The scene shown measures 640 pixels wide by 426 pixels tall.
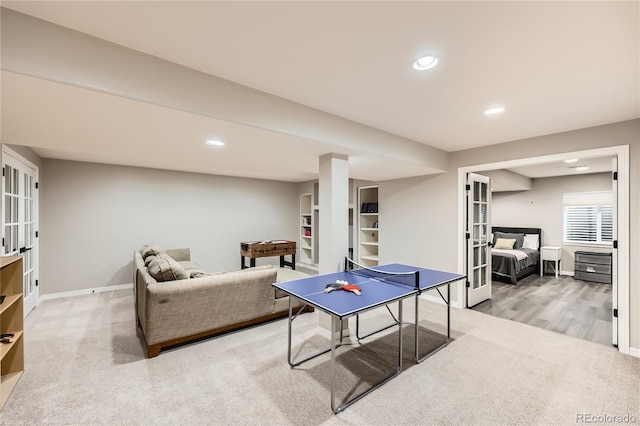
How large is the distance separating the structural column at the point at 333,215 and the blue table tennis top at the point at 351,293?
0.20m

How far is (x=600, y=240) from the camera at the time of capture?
6.07 m

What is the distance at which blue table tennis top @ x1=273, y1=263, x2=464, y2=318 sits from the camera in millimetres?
1963

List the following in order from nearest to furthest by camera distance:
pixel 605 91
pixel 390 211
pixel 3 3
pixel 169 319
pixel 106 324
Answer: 1. pixel 3 3
2. pixel 605 91
3. pixel 169 319
4. pixel 106 324
5. pixel 390 211

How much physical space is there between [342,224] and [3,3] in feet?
9.09

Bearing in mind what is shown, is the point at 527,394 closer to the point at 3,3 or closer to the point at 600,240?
the point at 3,3

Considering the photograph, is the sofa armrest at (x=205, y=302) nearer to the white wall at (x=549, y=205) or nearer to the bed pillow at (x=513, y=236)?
the bed pillow at (x=513, y=236)

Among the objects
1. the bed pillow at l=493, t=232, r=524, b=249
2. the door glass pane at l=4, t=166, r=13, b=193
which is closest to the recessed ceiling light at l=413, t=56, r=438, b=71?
the door glass pane at l=4, t=166, r=13, b=193

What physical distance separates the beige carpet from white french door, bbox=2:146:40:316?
3.24 ft

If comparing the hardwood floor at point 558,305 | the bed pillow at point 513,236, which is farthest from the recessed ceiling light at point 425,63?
the bed pillow at point 513,236

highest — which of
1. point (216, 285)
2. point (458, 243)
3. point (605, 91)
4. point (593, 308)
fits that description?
point (605, 91)

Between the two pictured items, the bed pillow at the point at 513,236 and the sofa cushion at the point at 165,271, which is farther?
the bed pillow at the point at 513,236

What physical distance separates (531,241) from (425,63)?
697 centimetres

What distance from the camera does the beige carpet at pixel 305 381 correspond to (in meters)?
1.87


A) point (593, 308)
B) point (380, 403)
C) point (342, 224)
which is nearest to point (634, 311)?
point (593, 308)
